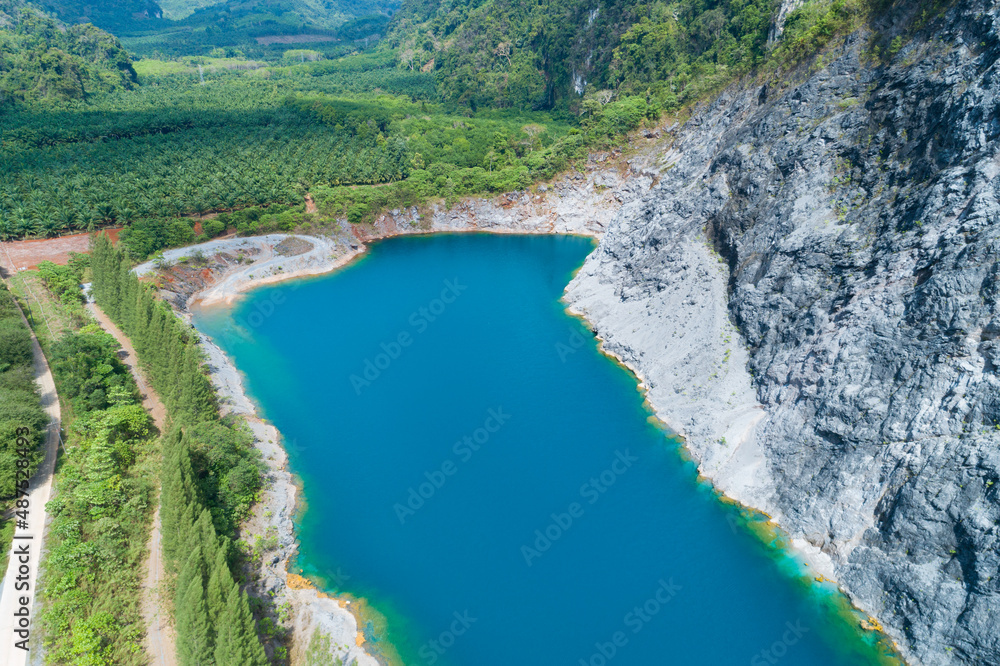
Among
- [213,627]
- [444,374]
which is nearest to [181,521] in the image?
[213,627]

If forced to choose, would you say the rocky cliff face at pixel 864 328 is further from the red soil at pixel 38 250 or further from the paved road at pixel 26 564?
the red soil at pixel 38 250

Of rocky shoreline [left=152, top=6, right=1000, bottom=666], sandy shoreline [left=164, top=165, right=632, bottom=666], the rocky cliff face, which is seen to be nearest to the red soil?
sandy shoreline [left=164, top=165, right=632, bottom=666]

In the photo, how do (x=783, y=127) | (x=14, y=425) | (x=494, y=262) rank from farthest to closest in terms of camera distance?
1. (x=494, y=262)
2. (x=783, y=127)
3. (x=14, y=425)

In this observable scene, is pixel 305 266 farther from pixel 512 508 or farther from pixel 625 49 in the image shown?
pixel 625 49

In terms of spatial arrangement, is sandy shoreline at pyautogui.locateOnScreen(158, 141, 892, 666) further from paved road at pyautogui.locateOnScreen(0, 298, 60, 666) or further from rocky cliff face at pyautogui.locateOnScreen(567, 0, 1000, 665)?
paved road at pyautogui.locateOnScreen(0, 298, 60, 666)

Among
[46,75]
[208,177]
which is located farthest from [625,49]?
[46,75]

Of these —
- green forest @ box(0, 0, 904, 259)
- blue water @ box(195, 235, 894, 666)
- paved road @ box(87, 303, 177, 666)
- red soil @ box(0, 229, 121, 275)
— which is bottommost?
blue water @ box(195, 235, 894, 666)

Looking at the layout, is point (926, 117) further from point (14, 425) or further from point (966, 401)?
point (14, 425)
